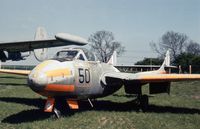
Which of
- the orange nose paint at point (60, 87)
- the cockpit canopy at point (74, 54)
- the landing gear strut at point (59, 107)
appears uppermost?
the cockpit canopy at point (74, 54)

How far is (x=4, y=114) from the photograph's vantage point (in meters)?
11.0

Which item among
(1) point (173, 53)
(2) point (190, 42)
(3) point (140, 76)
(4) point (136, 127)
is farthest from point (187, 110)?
(2) point (190, 42)

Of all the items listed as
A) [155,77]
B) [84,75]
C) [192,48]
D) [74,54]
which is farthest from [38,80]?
[192,48]

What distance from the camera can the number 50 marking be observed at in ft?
34.4

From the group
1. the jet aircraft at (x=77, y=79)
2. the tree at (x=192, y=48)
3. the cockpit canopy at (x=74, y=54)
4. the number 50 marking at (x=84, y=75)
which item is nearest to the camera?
the jet aircraft at (x=77, y=79)

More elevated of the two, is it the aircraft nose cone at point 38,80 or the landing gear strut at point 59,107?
the aircraft nose cone at point 38,80

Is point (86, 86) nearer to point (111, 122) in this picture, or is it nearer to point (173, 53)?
point (111, 122)

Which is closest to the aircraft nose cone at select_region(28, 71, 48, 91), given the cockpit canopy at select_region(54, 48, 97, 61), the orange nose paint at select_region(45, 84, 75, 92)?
the orange nose paint at select_region(45, 84, 75, 92)

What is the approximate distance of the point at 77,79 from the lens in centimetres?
1026

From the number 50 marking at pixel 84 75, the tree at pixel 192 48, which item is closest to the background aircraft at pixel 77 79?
the number 50 marking at pixel 84 75

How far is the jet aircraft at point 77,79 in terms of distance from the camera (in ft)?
29.8

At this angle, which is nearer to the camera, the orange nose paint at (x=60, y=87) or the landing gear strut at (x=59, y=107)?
the orange nose paint at (x=60, y=87)

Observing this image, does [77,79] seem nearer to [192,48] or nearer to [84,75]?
[84,75]

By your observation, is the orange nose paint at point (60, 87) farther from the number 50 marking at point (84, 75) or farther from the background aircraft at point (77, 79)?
the number 50 marking at point (84, 75)
